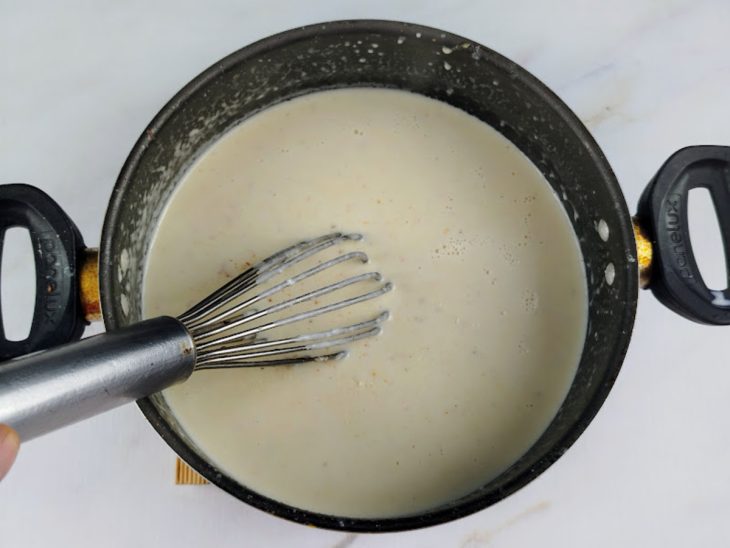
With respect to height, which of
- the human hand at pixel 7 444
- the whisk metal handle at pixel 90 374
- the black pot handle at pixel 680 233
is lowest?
the human hand at pixel 7 444

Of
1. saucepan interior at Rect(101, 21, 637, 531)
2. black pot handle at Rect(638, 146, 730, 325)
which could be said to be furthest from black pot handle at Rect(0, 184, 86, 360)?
black pot handle at Rect(638, 146, 730, 325)

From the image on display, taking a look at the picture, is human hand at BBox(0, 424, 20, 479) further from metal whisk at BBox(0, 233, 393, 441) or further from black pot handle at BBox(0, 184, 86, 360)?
black pot handle at BBox(0, 184, 86, 360)

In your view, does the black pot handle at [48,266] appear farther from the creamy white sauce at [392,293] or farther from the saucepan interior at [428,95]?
the creamy white sauce at [392,293]

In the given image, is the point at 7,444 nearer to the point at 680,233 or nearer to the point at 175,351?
the point at 175,351

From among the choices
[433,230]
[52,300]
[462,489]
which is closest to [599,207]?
[433,230]

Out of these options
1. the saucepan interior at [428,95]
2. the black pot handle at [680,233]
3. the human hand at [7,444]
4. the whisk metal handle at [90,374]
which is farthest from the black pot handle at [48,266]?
the black pot handle at [680,233]
